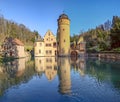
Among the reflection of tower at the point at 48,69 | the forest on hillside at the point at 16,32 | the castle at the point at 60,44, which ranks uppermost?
the forest on hillside at the point at 16,32

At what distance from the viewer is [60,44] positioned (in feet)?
197

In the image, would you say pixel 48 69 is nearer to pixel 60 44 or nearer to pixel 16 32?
pixel 60 44

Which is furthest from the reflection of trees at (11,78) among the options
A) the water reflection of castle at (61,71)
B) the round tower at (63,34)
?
the round tower at (63,34)

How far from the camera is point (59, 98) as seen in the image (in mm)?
11023

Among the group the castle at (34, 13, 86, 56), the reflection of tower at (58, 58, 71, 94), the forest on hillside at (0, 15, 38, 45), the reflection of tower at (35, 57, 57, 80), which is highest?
the forest on hillside at (0, 15, 38, 45)

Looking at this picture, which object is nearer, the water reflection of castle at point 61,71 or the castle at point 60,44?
the water reflection of castle at point 61,71

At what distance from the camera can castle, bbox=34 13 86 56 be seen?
2343 inches

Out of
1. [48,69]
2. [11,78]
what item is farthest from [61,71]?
[11,78]

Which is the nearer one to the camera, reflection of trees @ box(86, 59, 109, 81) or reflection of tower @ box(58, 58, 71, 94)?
reflection of tower @ box(58, 58, 71, 94)

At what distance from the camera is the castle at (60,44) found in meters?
59.5

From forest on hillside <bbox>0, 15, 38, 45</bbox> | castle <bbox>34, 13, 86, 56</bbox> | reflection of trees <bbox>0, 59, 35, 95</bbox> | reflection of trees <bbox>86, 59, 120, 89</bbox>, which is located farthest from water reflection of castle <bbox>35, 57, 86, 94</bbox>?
forest on hillside <bbox>0, 15, 38, 45</bbox>

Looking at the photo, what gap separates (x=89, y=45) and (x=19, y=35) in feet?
120

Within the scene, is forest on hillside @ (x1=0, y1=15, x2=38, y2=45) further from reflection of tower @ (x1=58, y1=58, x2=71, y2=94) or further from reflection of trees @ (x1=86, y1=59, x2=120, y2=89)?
reflection of tower @ (x1=58, y1=58, x2=71, y2=94)

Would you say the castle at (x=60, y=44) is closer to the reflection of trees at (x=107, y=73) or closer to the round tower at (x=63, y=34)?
the round tower at (x=63, y=34)
